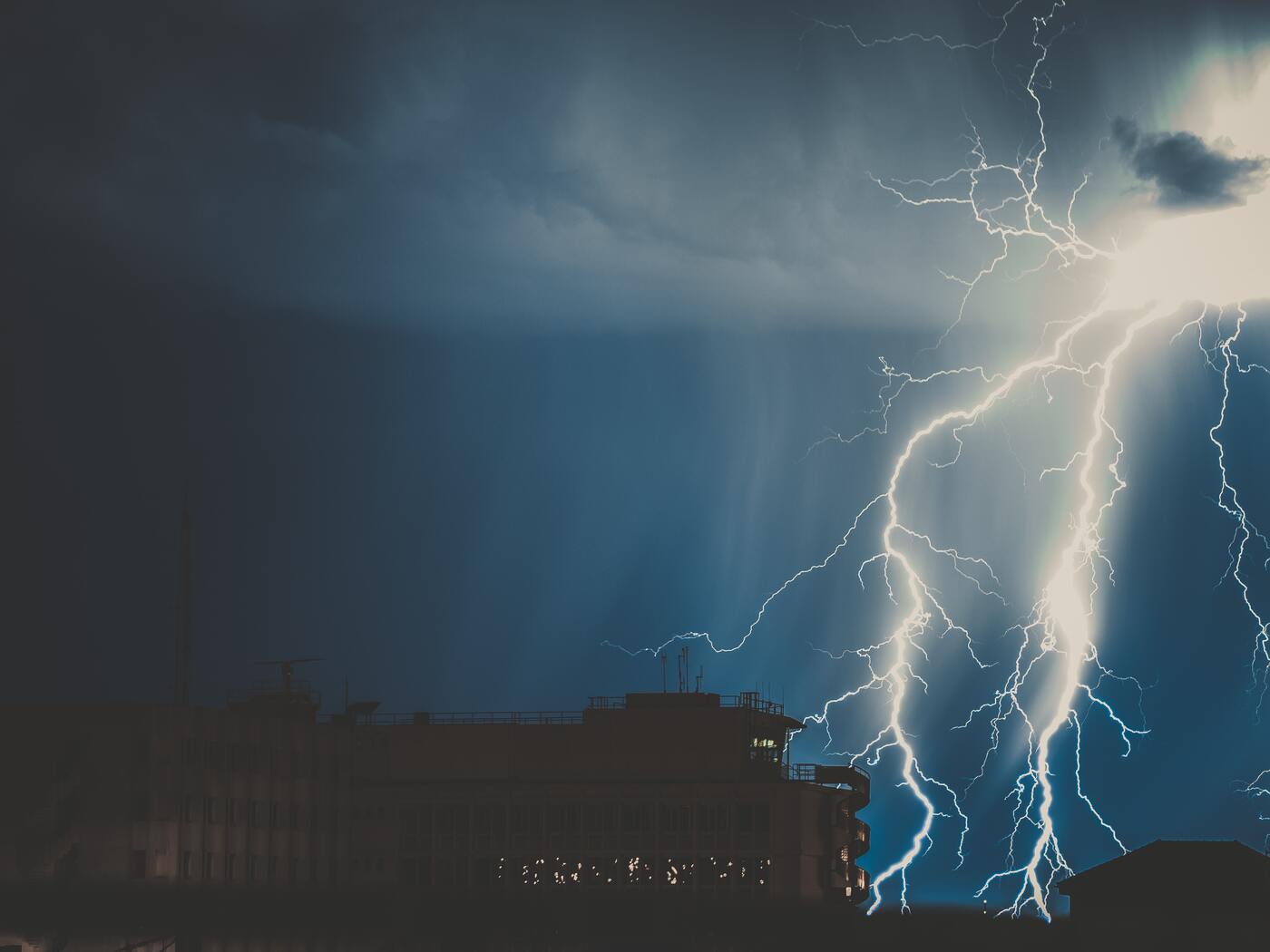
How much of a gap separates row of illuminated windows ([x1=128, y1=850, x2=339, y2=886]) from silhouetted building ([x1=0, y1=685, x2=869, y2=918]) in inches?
4.5

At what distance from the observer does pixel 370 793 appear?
281 ft

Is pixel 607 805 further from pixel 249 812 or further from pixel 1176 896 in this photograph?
pixel 1176 896

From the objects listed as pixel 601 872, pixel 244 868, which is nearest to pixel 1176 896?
pixel 601 872

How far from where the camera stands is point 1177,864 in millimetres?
65562

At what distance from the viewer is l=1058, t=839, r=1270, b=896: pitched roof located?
6519 cm

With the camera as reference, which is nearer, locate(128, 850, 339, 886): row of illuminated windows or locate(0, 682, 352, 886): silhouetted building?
locate(0, 682, 352, 886): silhouetted building

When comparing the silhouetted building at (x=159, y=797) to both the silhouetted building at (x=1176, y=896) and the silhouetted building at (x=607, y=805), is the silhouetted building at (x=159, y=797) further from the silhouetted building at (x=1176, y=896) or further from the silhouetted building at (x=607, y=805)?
the silhouetted building at (x=1176, y=896)

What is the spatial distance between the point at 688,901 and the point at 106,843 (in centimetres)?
2290

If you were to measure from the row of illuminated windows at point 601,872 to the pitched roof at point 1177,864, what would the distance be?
17.8 meters

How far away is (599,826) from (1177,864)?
25.7 meters

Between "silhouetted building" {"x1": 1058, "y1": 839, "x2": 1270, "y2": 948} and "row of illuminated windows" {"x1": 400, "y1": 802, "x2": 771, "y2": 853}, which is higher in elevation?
"silhouetted building" {"x1": 1058, "y1": 839, "x2": 1270, "y2": 948}

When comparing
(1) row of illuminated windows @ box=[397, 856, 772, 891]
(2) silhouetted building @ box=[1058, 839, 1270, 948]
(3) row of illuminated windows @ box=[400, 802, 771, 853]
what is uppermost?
(2) silhouetted building @ box=[1058, 839, 1270, 948]

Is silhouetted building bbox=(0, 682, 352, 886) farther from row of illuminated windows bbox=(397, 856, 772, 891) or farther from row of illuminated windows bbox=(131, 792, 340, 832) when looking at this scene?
row of illuminated windows bbox=(397, 856, 772, 891)

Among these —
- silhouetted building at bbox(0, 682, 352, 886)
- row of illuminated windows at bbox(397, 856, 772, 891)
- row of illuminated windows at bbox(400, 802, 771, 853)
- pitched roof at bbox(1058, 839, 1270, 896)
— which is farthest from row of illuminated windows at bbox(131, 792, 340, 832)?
pitched roof at bbox(1058, 839, 1270, 896)
